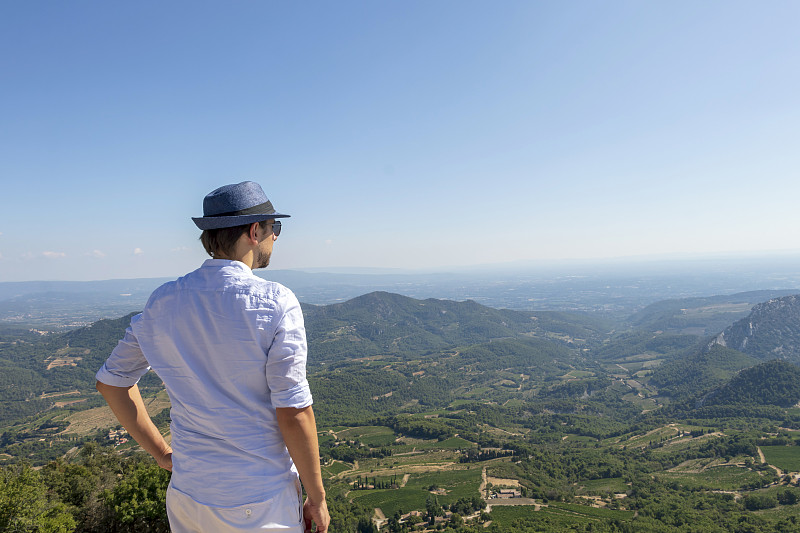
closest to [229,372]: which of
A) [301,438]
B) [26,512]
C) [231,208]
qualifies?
[301,438]

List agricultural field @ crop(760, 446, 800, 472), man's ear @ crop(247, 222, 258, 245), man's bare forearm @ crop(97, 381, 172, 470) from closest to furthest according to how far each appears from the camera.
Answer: man's ear @ crop(247, 222, 258, 245)
man's bare forearm @ crop(97, 381, 172, 470)
agricultural field @ crop(760, 446, 800, 472)

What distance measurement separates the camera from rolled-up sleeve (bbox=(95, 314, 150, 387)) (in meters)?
2.17

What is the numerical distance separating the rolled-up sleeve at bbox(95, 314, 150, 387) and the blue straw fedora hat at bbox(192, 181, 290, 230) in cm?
74

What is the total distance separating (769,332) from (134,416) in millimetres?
218320

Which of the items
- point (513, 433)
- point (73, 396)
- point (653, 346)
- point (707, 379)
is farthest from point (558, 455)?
point (73, 396)

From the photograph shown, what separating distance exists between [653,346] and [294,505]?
234 m

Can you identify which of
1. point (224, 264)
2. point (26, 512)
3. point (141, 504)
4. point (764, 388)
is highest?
point (224, 264)

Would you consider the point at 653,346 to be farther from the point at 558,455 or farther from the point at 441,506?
the point at 441,506

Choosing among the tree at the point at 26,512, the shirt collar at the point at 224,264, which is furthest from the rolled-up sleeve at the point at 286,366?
the tree at the point at 26,512

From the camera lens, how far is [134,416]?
2439 millimetres

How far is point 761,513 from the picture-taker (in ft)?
181

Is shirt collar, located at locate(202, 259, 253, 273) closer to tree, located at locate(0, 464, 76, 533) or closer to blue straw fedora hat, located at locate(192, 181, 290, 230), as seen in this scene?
blue straw fedora hat, located at locate(192, 181, 290, 230)

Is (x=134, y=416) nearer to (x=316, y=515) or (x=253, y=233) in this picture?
(x=316, y=515)

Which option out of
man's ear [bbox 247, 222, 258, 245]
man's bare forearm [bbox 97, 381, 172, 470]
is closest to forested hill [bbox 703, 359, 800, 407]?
man's bare forearm [bbox 97, 381, 172, 470]
